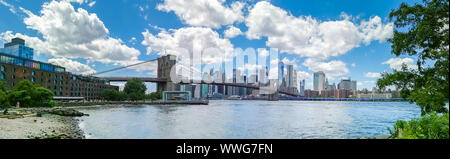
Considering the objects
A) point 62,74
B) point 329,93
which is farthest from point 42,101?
point 329,93

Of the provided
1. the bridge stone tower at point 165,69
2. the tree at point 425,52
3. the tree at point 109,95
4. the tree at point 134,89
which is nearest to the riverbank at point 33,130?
the tree at point 425,52

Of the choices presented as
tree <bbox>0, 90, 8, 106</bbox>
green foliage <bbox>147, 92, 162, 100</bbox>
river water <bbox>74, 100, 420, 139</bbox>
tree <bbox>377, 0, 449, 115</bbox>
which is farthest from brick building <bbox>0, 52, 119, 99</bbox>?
tree <bbox>377, 0, 449, 115</bbox>

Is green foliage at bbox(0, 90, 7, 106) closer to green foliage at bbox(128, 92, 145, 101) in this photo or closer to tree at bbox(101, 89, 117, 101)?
tree at bbox(101, 89, 117, 101)

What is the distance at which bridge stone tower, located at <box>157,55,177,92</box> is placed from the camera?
101 m

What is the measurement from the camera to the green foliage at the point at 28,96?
122ft

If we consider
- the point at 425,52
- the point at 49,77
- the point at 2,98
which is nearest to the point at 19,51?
the point at 49,77

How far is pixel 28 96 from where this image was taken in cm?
3838

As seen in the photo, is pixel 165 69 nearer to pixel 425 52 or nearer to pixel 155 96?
pixel 155 96

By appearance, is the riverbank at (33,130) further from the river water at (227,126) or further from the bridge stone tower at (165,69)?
the bridge stone tower at (165,69)
